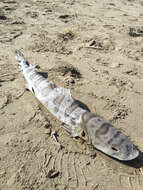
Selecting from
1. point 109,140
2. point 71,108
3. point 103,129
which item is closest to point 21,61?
point 71,108

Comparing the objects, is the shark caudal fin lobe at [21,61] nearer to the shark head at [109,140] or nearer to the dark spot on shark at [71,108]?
the dark spot on shark at [71,108]

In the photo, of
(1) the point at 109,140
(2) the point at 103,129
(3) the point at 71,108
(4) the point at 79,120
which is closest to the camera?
(1) the point at 109,140

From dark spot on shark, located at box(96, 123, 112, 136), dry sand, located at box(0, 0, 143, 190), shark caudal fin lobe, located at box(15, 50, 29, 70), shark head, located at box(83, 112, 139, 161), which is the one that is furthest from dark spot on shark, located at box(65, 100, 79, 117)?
shark caudal fin lobe, located at box(15, 50, 29, 70)

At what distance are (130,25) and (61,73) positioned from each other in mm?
5265

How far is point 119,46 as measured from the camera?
7090mm

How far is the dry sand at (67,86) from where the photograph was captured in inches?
127

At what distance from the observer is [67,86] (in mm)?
5117

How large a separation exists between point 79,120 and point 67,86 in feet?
4.61

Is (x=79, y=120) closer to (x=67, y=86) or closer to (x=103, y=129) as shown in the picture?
(x=103, y=129)

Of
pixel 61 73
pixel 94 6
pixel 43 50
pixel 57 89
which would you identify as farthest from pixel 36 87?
pixel 94 6

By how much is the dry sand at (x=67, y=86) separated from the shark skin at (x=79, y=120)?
173 mm

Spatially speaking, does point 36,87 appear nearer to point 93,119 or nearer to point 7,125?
point 7,125

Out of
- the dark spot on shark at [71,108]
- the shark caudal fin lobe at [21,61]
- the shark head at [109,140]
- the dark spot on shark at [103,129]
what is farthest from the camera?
the shark caudal fin lobe at [21,61]

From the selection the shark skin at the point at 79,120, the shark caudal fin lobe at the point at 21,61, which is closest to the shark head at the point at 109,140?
the shark skin at the point at 79,120
